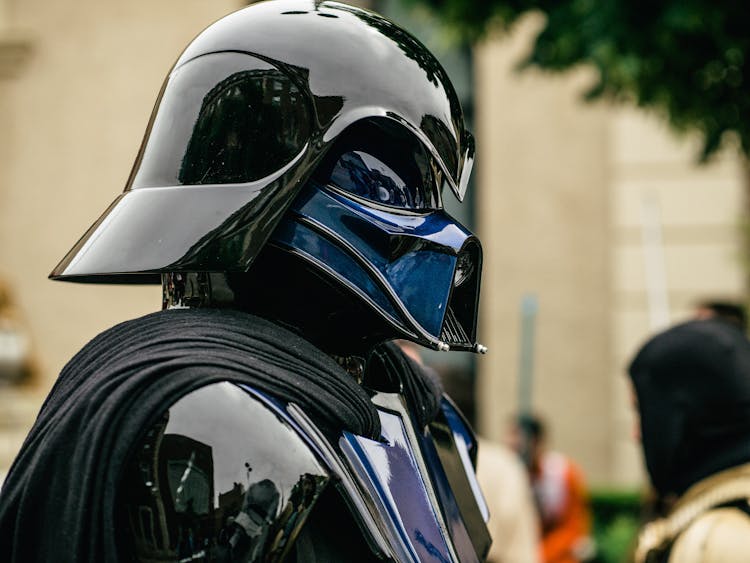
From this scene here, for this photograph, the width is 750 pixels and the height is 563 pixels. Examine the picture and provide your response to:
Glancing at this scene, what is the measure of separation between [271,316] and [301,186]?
0.19 meters

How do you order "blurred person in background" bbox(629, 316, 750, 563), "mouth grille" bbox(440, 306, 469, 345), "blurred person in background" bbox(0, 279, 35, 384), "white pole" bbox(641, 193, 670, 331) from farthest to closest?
1. "blurred person in background" bbox(0, 279, 35, 384)
2. "white pole" bbox(641, 193, 670, 331)
3. "blurred person in background" bbox(629, 316, 750, 563)
4. "mouth grille" bbox(440, 306, 469, 345)

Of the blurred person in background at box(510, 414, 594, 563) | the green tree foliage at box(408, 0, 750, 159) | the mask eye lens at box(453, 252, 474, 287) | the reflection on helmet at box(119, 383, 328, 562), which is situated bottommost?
the blurred person in background at box(510, 414, 594, 563)

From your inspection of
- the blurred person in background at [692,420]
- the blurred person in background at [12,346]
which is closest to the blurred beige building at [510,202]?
the blurred person in background at [12,346]

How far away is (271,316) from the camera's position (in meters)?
1.54

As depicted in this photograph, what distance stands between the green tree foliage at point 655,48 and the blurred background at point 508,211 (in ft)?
12.2

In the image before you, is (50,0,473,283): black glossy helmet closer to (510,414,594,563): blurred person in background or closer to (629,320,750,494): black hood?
(629,320,750,494): black hood

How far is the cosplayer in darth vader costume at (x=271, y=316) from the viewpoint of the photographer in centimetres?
130

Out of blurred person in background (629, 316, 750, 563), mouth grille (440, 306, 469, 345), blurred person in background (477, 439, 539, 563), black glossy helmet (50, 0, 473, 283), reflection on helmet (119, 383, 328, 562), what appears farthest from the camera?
blurred person in background (477, 439, 539, 563)

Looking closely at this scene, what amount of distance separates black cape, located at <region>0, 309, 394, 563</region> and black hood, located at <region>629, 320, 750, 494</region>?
6.18 feet

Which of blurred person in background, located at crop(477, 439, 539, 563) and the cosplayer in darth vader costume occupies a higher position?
the cosplayer in darth vader costume

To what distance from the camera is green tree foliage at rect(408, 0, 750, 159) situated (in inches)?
212

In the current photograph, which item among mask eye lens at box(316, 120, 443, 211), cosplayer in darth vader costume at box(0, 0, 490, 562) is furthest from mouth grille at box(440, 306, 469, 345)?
mask eye lens at box(316, 120, 443, 211)

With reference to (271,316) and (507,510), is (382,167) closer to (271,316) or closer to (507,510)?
(271,316)

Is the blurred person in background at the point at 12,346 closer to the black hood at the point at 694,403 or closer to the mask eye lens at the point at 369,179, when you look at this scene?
the black hood at the point at 694,403
